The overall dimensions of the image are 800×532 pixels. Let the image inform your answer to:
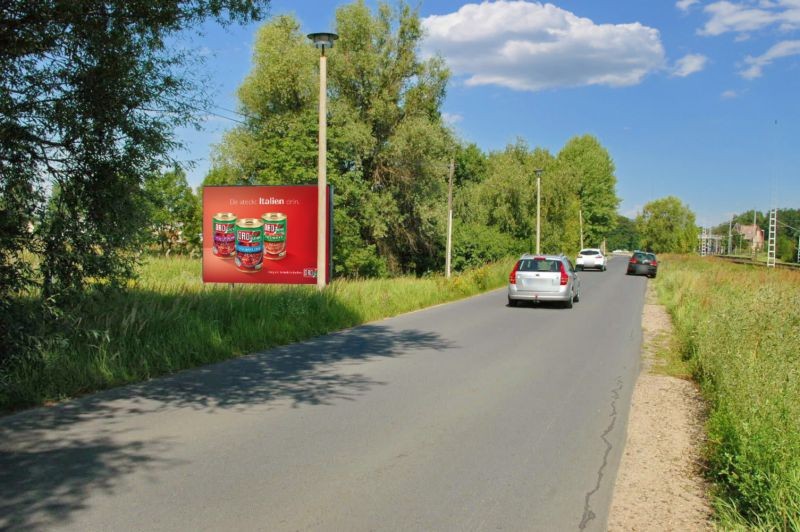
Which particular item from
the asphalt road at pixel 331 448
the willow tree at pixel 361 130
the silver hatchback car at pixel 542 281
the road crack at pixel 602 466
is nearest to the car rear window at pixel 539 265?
the silver hatchback car at pixel 542 281

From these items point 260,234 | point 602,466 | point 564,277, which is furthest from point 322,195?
point 602,466

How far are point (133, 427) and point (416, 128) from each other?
92.6 feet

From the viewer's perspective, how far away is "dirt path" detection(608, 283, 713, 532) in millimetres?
4141

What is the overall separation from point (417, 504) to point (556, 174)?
5686cm

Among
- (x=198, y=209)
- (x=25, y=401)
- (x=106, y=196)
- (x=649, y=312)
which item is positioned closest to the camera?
(x=25, y=401)

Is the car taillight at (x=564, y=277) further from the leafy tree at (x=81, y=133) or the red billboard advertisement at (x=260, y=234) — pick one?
the leafy tree at (x=81, y=133)

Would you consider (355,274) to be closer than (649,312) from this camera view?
No

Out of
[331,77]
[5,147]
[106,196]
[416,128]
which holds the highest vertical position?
[331,77]

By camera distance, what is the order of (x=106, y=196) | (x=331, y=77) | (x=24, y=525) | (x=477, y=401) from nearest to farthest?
(x=24, y=525), (x=477, y=401), (x=106, y=196), (x=331, y=77)

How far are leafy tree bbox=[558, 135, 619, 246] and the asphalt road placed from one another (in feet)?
274

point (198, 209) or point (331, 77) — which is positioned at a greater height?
point (331, 77)

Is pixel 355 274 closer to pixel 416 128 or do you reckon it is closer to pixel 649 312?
pixel 416 128

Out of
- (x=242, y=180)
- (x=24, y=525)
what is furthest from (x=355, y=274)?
(x=24, y=525)

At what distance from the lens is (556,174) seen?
58281mm
